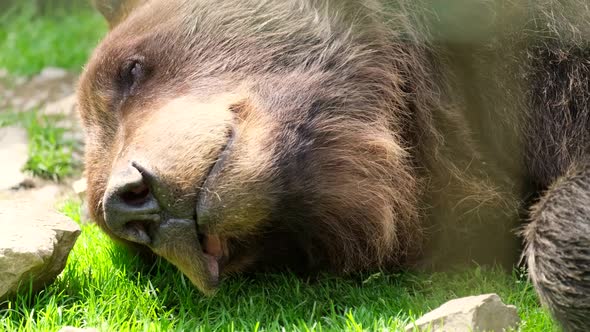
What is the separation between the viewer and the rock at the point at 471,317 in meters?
3.23

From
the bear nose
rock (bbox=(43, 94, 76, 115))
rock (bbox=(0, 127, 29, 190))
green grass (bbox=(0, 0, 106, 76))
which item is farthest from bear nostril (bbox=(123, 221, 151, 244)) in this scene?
green grass (bbox=(0, 0, 106, 76))

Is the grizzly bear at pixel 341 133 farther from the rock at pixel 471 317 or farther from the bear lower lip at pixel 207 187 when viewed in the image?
the rock at pixel 471 317

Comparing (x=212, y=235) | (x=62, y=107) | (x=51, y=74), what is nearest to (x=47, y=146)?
(x=62, y=107)

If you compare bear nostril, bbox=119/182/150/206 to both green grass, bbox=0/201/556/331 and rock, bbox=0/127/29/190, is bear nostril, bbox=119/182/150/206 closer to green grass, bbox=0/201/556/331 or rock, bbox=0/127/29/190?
green grass, bbox=0/201/556/331

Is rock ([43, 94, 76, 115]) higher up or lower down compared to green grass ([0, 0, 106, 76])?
lower down

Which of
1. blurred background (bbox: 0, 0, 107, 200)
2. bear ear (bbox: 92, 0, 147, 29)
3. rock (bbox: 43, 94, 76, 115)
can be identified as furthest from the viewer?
rock (bbox: 43, 94, 76, 115)

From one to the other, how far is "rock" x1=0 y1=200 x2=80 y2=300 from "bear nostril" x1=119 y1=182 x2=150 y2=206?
0.57 meters

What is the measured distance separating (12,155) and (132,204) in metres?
2.93

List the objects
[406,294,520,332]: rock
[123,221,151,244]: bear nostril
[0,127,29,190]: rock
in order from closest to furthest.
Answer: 1. [406,294,520,332]: rock
2. [123,221,151,244]: bear nostril
3. [0,127,29,190]: rock

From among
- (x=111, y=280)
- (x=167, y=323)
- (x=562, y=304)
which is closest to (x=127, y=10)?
(x=111, y=280)

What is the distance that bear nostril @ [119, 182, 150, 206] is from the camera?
138 inches

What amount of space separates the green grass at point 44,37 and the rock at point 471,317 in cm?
515

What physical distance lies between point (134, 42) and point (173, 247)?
1095 mm

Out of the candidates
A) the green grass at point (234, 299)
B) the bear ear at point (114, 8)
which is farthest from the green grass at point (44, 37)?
the green grass at point (234, 299)
